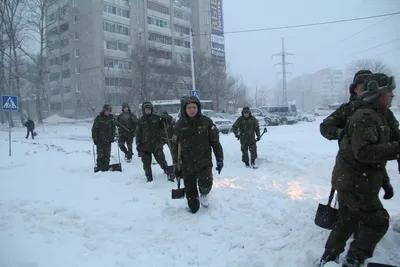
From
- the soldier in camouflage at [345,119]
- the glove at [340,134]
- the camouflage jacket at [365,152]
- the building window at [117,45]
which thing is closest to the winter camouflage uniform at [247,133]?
the soldier in camouflage at [345,119]

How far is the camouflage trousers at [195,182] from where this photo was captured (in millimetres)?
4722

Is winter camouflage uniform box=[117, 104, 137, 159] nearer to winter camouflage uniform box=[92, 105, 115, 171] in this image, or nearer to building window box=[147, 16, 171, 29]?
winter camouflage uniform box=[92, 105, 115, 171]

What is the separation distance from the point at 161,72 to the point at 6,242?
35743 mm

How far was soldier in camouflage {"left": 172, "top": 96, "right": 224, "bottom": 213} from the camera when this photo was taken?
467 centimetres

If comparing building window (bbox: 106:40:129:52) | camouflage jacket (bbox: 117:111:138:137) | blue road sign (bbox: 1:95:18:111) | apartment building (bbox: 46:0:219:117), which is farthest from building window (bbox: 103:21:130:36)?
camouflage jacket (bbox: 117:111:138:137)

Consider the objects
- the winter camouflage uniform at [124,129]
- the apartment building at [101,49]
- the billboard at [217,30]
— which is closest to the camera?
the winter camouflage uniform at [124,129]

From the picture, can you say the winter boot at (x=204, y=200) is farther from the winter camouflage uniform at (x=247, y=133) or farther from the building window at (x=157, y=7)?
the building window at (x=157, y=7)

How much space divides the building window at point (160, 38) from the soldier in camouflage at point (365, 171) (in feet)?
179

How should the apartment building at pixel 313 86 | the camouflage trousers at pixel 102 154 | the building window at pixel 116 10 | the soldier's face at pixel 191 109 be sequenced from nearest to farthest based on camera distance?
the soldier's face at pixel 191 109 < the camouflage trousers at pixel 102 154 < the building window at pixel 116 10 < the apartment building at pixel 313 86

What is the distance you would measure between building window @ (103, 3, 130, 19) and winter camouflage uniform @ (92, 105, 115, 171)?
45.1m

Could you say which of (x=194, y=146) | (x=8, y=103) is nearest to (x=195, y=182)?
(x=194, y=146)

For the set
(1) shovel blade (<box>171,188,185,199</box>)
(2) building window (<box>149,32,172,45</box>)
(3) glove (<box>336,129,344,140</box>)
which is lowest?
(1) shovel blade (<box>171,188,185,199</box>)

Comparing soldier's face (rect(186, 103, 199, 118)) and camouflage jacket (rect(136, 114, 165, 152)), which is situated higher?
soldier's face (rect(186, 103, 199, 118))

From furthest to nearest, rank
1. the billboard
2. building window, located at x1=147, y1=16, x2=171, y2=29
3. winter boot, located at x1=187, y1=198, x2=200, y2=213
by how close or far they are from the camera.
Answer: the billboard, building window, located at x1=147, y1=16, x2=171, y2=29, winter boot, located at x1=187, y1=198, x2=200, y2=213
